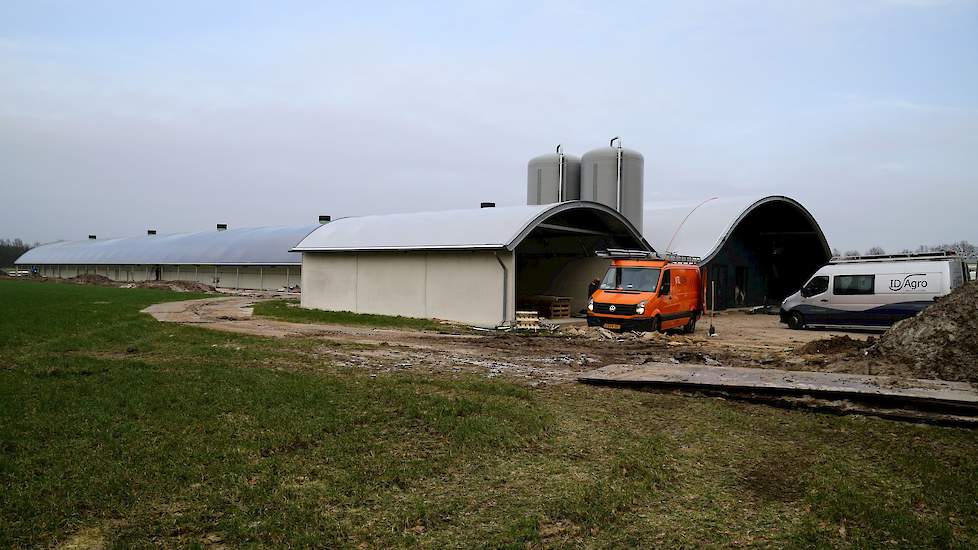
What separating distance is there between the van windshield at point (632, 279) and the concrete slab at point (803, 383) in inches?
309

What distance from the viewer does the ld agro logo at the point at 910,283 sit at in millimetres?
20111

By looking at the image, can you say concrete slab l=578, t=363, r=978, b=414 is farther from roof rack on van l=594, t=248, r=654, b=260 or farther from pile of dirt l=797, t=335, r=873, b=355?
roof rack on van l=594, t=248, r=654, b=260

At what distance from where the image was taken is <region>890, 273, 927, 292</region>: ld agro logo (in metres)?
20.1

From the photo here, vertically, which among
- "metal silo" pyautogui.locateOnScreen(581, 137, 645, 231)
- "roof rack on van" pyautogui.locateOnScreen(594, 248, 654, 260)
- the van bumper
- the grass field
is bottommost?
the grass field

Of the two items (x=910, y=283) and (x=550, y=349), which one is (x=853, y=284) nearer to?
(x=910, y=283)

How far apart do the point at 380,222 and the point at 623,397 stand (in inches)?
760

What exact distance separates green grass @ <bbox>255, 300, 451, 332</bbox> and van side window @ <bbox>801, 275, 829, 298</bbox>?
11.7 m

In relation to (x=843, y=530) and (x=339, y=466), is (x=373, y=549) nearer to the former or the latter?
(x=339, y=466)

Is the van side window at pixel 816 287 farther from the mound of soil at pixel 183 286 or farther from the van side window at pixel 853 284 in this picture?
the mound of soil at pixel 183 286

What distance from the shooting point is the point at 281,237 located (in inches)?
1965

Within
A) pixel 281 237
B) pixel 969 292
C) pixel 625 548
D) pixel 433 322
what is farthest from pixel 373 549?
pixel 281 237

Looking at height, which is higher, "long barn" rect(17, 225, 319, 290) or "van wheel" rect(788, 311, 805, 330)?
"long barn" rect(17, 225, 319, 290)

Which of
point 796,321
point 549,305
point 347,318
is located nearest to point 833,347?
point 796,321

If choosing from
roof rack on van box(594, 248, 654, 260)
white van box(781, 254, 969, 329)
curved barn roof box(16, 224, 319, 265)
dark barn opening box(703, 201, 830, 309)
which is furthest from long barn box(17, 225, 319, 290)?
white van box(781, 254, 969, 329)
